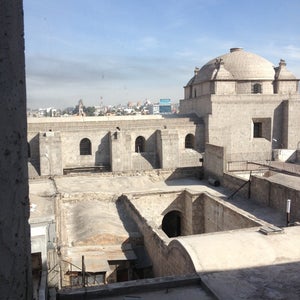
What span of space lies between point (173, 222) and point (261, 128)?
12.4 metres

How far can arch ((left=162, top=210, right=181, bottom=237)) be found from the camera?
56.9 ft

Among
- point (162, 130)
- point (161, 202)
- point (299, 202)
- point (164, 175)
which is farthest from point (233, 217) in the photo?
point (162, 130)

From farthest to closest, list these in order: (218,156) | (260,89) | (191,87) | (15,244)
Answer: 1. (191,87)
2. (260,89)
3. (218,156)
4. (15,244)

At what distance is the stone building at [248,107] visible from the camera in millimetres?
25000

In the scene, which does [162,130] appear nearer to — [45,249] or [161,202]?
[161,202]

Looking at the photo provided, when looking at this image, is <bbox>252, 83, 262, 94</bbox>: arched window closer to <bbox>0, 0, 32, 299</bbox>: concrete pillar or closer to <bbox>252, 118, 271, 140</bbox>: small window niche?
<bbox>252, 118, 271, 140</bbox>: small window niche

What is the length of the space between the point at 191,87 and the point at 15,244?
2877 cm

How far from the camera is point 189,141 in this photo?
25.4m

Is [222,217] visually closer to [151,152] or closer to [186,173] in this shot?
[186,173]

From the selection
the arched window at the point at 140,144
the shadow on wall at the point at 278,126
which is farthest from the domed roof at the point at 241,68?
the arched window at the point at 140,144

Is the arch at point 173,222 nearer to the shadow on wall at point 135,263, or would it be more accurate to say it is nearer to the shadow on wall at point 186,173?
the shadow on wall at point 186,173

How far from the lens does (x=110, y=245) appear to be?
11391 millimetres

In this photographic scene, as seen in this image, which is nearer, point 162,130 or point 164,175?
point 164,175

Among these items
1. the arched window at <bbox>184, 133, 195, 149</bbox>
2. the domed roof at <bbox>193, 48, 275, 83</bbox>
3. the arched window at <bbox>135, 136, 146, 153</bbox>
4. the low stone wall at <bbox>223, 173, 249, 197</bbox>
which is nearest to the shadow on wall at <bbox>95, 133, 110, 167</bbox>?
the arched window at <bbox>135, 136, 146, 153</bbox>
